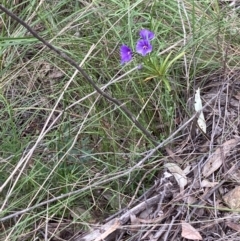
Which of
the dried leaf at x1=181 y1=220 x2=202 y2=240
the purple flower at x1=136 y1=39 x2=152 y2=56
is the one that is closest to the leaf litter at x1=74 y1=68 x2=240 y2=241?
the dried leaf at x1=181 y1=220 x2=202 y2=240

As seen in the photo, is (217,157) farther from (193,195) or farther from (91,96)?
(91,96)

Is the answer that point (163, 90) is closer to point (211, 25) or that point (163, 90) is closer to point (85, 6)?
point (211, 25)

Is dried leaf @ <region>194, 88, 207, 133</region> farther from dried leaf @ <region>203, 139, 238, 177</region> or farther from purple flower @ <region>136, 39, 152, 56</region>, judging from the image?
purple flower @ <region>136, 39, 152, 56</region>

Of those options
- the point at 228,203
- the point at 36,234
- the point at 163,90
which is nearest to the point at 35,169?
the point at 36,234

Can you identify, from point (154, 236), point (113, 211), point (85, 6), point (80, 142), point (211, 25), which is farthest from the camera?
point (85, 6)

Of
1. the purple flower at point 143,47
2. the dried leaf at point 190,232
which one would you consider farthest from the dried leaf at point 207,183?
the purple flower at point 143,47

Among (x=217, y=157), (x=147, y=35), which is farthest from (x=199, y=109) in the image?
(x=147, y=35)

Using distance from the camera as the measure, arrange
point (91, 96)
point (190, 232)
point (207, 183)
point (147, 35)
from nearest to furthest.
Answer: point (190, 232)
point (207, 183)
point (147, 35)
point (91, 96)
